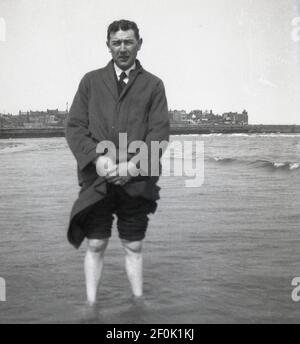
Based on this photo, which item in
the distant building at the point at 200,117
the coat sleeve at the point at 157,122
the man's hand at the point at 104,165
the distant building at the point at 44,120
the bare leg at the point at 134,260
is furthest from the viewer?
the distant building at the point at 44,120

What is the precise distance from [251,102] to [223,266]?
3726 mm

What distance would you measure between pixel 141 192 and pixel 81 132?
0.45 metres

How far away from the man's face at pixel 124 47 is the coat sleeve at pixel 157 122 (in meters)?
0.21

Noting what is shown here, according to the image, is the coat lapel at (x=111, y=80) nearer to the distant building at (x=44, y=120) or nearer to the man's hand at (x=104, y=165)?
the man's hand at (x=104, y=165)

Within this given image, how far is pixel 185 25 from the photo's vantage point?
461 centimetres

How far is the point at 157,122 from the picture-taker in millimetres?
2811

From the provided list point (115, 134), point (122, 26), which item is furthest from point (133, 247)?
point (122, 26)

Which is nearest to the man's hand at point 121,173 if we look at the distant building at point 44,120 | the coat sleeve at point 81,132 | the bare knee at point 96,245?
the coat sleeve at point 81,132

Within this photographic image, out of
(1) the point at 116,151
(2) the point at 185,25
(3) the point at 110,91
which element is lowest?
(1) the point at 116,151

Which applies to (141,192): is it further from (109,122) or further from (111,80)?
(111,80)

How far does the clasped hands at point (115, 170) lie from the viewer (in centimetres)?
269
